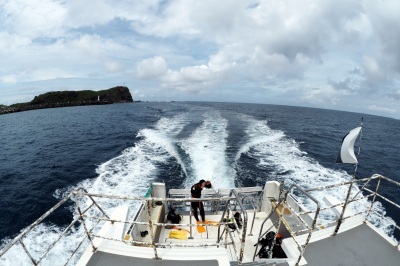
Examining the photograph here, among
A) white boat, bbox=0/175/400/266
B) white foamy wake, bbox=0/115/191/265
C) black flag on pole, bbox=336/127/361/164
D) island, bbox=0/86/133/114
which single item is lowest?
white foamy wake, bbox=0/115/191/265

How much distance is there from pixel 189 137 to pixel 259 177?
11283 mm

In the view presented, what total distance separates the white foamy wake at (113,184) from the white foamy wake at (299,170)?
7.92 meters

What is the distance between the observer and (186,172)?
15.8m

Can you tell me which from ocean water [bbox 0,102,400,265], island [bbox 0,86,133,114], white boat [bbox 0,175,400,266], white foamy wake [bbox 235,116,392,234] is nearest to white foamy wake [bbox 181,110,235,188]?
ocean water [bbox 0,102,400,265]

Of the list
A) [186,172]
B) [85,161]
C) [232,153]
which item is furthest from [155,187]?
[85,161]

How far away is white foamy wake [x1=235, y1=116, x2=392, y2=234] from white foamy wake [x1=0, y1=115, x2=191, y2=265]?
312 inches

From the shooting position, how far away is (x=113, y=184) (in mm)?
14148

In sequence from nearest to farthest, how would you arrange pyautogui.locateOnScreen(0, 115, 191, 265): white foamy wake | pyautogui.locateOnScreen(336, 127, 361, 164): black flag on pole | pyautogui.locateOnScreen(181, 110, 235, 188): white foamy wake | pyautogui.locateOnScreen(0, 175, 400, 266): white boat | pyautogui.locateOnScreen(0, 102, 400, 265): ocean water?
pyautogui.locateOnScreen(0, 175, 400, 266): white boat < pyautogui.locateOnScreen(336, 127, 361, 164): black flag on pole < pyautogui.locateOnScreen(0, 115, 191, 265): white foamy wake < pyautogui.locateOnScreen(0, 102, 400, 265): ocean water < pyautogui.locateOnScreen(181, 110, 235, 188): white foamy wake

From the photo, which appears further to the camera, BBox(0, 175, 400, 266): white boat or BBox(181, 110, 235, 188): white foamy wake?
BBox(181, 110, 235, 188): white foamy wake

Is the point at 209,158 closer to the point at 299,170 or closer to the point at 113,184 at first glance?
the point at 299,170

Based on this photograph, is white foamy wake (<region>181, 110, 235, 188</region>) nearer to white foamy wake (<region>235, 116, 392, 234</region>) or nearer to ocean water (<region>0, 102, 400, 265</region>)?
ocean water (<region>0, 102, 400, 265</region>)

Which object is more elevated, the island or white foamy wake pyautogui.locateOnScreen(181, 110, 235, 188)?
the island

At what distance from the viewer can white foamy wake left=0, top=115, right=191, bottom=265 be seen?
28.6ft

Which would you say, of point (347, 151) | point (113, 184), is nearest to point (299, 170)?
point (347, 151)
